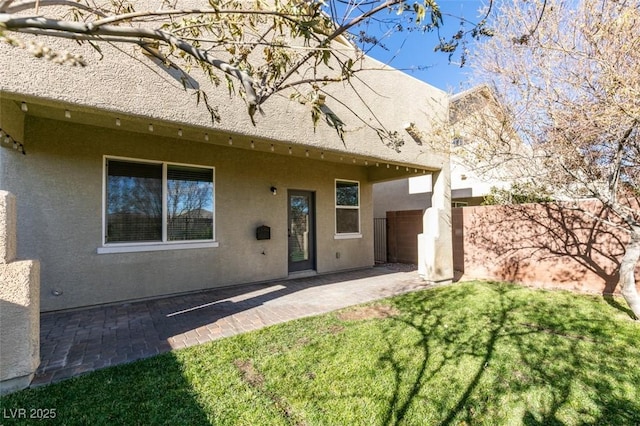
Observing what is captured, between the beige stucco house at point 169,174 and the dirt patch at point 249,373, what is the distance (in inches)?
151

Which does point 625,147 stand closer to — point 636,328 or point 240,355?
point 636,328

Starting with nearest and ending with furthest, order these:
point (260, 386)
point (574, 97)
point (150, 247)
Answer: point (260, 386)
point (574, 97)
point (150, 247)

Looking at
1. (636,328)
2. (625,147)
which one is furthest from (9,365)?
(625,147)

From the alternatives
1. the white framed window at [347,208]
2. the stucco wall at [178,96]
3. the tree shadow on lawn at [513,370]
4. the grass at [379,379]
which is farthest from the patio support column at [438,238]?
the grass at [379,379]

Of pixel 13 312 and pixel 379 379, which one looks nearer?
pixel 13 312

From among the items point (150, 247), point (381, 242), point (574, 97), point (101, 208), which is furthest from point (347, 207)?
point (101, 208)

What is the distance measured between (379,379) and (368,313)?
2360mm

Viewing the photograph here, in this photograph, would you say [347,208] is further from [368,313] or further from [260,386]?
[260,386]

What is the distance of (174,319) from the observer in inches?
213

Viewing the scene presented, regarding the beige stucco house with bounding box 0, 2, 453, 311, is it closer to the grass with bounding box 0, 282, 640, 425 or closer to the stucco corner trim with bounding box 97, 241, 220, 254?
the stucco corner trim with bounding box 97, 241, 220, 254

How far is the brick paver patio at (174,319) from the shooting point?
4035 millimetres

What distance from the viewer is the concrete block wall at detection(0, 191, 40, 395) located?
318 centimetres

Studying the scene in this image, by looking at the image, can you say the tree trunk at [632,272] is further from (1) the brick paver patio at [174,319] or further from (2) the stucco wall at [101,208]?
(2) the stucco wall at [101,208]

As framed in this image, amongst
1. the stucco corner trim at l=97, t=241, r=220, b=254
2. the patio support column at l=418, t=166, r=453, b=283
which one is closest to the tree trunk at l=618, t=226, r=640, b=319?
the patio support column at l=418, t=166, r=453, b=283
